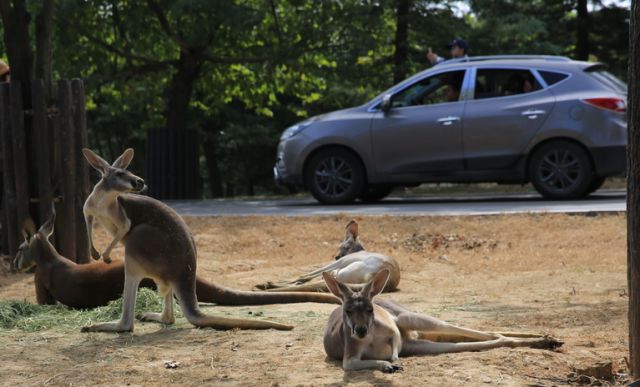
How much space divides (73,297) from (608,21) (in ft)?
67.1

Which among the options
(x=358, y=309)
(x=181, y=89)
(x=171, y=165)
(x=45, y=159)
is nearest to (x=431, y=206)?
(x=45, y=159)

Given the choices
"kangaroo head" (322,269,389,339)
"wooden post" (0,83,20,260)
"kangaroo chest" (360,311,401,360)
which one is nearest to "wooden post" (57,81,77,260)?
"wooden post" (0,83,20,260)

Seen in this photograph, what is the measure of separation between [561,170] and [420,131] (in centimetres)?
220

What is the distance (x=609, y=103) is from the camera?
1572 centimetres

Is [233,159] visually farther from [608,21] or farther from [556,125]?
[556,125]

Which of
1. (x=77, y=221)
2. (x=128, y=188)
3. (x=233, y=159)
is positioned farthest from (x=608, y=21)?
(x=128, y=188)

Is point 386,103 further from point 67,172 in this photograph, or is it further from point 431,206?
point 67,172

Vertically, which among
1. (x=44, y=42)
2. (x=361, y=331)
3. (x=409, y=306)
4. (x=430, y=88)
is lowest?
(x=409, y=306)

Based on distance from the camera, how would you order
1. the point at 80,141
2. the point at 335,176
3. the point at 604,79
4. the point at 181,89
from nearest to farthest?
1. the point at 80,141
2. the point at 604,79
3. the point at 335,176
4. the point at 181,89

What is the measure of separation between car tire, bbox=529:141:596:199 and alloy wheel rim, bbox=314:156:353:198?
285cm

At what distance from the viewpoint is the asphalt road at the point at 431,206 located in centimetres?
1483

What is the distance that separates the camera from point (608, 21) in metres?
26.4

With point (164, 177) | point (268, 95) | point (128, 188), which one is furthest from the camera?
point (268, 95)

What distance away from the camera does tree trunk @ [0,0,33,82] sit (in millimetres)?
13039
